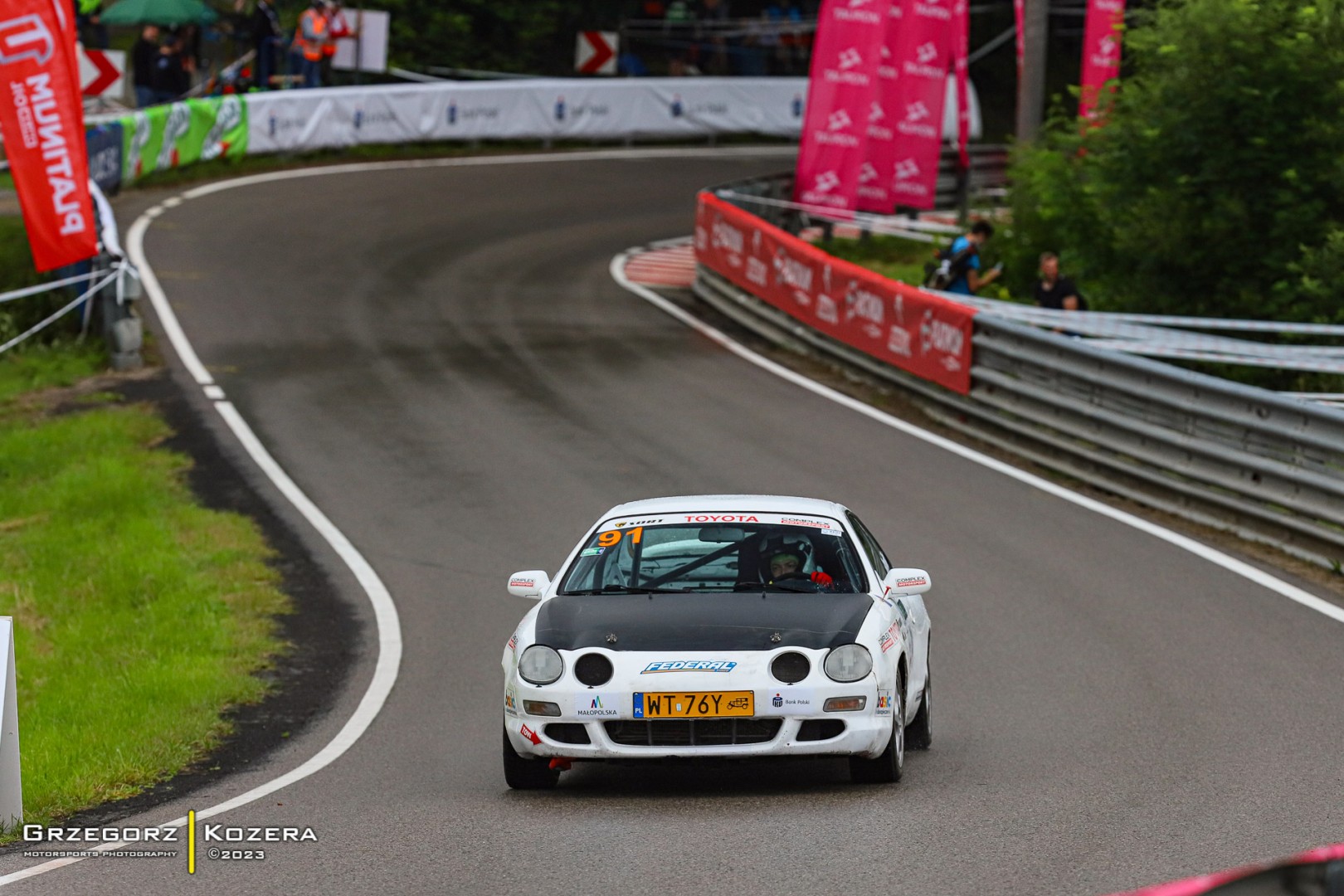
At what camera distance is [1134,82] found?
23.9m

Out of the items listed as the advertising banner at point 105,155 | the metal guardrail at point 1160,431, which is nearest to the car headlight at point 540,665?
the metal guardrail at point 1160,431

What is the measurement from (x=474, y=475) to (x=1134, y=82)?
10263mm

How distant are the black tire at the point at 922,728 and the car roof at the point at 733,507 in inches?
38.9

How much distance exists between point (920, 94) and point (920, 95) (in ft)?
0.04

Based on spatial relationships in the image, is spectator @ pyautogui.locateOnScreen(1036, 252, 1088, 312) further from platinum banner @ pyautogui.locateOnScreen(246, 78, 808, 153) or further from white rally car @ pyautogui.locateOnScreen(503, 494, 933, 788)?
platinum banner @ pyautogui.locateOnScreen(246, 78, 808, 153)

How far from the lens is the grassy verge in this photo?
10.6 meters

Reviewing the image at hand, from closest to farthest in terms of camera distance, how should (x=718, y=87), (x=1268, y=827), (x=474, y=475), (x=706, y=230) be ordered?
(x=1268, y=827), (x=474, y=475), (x=706, y=230), (x=718, y=87)

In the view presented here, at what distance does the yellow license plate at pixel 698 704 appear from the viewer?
8672mm

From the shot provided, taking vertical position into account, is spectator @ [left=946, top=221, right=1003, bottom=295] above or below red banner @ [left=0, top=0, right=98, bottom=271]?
below

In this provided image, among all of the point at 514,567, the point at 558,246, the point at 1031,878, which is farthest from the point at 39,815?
the point at 558,246

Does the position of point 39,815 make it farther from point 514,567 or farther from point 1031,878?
Result: point 514,567

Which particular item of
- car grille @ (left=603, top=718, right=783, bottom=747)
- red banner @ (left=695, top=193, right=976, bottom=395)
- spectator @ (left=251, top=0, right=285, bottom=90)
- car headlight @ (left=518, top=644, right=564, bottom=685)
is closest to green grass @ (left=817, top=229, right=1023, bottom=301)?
red banner @ (left=695, top=193, right=976, bottom=395)

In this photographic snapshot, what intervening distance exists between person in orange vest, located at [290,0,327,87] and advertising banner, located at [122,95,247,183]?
9.69 ft

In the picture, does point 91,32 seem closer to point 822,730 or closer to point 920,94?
point 920,94
